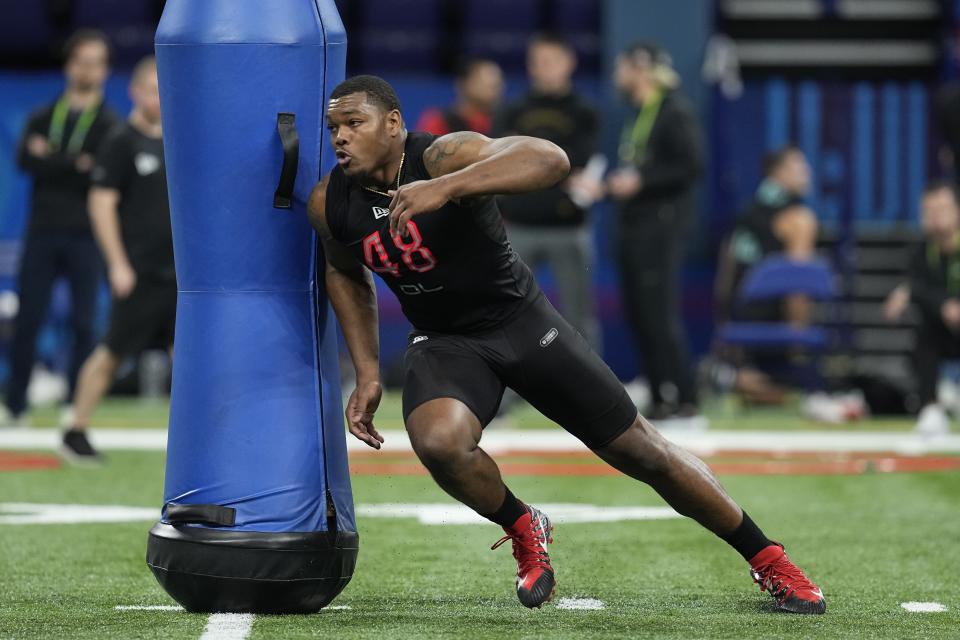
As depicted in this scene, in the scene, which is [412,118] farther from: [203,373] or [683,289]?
[203,373]

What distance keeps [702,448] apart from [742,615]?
217 inches

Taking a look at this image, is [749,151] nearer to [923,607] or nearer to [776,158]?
[776,158]

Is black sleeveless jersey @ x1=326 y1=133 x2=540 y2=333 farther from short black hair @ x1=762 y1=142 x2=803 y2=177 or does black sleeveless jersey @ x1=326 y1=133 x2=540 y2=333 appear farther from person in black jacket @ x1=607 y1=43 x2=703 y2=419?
short black hair @ x1=762 y1=142 x2=803 y2=177

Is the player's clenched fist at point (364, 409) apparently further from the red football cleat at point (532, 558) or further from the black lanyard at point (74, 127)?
the black lanyard at point (74, 127)

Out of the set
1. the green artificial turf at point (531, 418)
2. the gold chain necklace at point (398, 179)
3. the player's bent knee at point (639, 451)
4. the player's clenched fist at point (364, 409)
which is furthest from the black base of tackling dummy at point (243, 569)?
the green artificial turf at point (531, 418)

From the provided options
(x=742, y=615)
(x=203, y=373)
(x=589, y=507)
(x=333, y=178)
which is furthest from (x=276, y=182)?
(x=589, y=507)

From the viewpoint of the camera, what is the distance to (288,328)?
523cm

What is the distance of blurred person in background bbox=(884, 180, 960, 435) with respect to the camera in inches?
474

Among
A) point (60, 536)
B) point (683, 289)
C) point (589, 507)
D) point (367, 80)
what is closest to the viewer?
point (367, 80)

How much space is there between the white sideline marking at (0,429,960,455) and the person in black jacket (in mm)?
522

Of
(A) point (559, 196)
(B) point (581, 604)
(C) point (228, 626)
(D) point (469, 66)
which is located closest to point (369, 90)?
(C) point (228, 626)

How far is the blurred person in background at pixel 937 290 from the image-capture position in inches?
474

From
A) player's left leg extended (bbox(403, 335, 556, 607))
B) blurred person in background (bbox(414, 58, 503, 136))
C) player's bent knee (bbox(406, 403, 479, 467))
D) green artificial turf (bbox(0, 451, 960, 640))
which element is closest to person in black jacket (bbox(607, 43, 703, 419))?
blurred person in background (bbox(414, 58, 503, 136))

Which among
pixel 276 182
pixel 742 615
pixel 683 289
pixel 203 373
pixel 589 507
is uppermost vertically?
pixel 276 182
